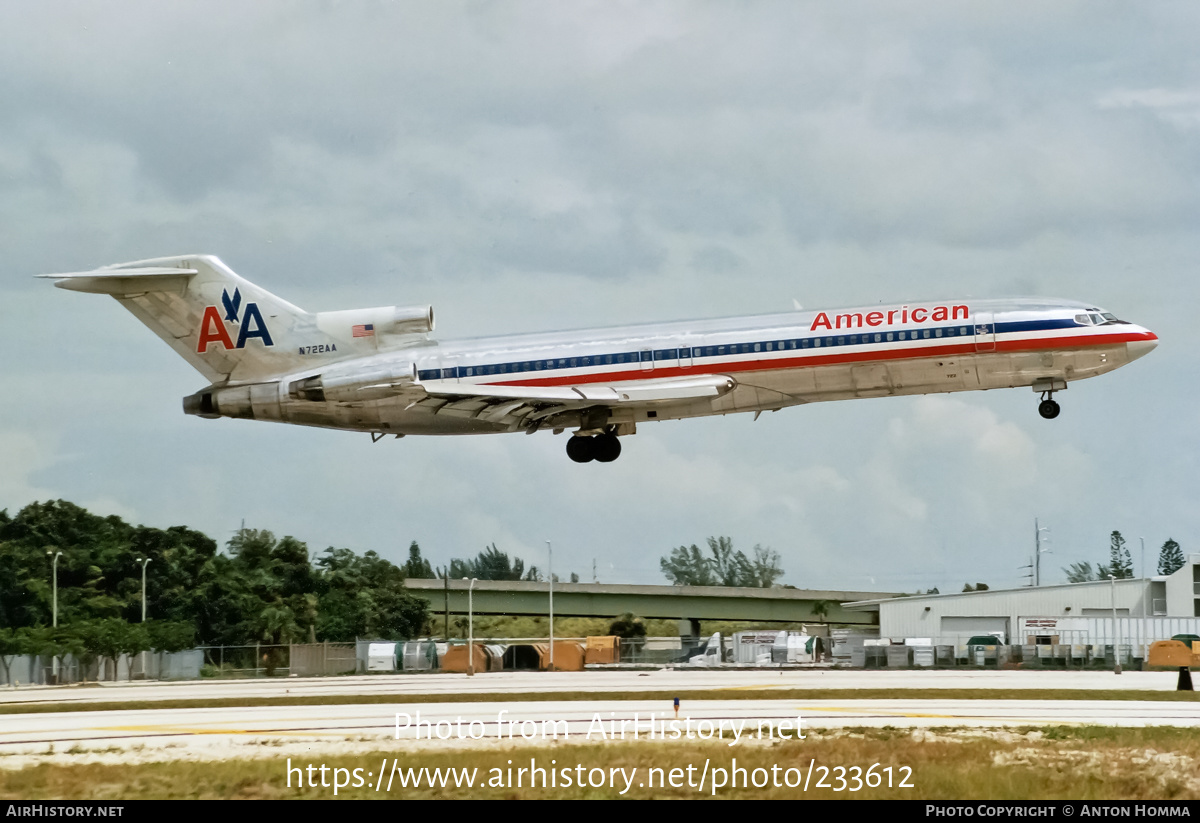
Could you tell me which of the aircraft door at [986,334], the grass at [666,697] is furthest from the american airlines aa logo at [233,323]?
the aircraft door at [986,334]

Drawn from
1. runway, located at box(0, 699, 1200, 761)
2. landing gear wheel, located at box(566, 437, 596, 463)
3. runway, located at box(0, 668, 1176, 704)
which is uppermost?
landing gear wheel, located at box(566, 437, 596, 463)

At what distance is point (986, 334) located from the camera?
36031 mm

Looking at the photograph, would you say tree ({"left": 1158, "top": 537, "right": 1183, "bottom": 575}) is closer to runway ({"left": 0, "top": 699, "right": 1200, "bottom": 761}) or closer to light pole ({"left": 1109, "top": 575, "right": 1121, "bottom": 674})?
light pole ({"left": 1109, "top": 575, "right": 1121, "bottom": 674})

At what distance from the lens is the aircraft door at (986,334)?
36.0 meters

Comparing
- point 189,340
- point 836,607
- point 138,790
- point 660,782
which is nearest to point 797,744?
point 660,782

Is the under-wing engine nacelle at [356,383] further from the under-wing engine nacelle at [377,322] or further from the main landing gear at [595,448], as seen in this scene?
the main landing gear at [595,448]

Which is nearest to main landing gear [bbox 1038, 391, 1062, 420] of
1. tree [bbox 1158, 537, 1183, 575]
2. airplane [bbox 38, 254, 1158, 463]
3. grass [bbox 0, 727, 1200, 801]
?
airplane [bbox 38, 254, 1158, 463]

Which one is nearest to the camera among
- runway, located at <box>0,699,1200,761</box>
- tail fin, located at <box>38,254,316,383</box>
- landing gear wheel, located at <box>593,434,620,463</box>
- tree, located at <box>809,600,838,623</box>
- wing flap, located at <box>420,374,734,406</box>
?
runway, located at <box>0,699,1200,761</box>

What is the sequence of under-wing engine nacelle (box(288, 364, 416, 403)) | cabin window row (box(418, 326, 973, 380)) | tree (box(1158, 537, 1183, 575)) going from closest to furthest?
1. cabin window row (box(418, 326, 973, 380))
2. under-wing engine nacelle (box(288, 364, 416, 403))
3. tree (box(1158, 537, 1183, 575))

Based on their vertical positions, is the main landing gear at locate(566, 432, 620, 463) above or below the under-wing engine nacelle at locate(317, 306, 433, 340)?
below

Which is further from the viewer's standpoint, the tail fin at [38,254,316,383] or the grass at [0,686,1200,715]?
the tail fin at [38,254,316,383]

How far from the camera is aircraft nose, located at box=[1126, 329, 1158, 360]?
36250mm

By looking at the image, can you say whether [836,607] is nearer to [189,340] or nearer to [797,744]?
[189,340]

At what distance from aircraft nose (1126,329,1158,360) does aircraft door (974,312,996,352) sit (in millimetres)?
3488
